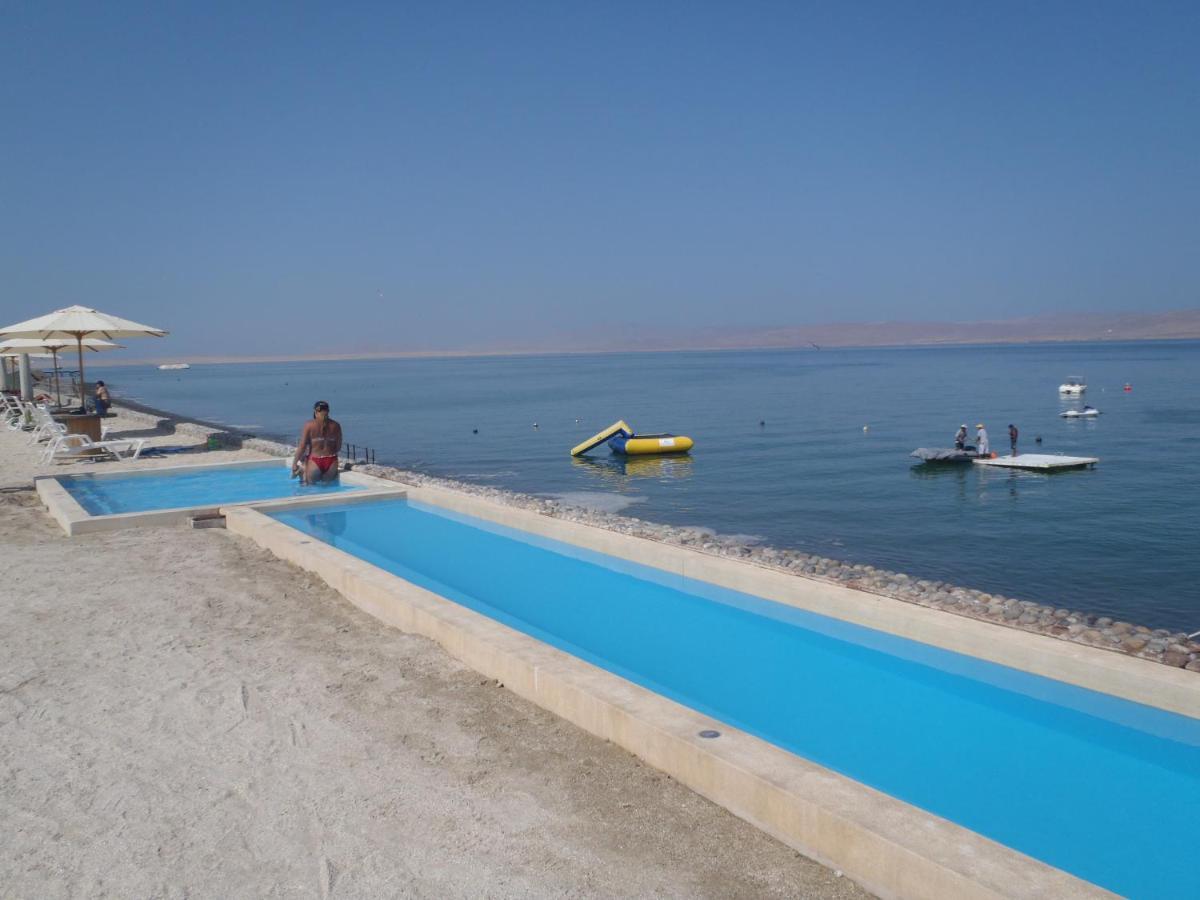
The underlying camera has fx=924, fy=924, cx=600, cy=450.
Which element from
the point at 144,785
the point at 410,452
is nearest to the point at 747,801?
the point at 144,785

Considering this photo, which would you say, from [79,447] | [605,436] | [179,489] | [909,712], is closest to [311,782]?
[909,712]

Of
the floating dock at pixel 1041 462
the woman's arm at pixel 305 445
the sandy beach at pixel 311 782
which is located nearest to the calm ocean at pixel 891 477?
the floating dock at pixel 1041 462

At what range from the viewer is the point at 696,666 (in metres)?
8.10

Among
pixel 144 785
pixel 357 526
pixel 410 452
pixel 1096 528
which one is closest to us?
pixel 144 785

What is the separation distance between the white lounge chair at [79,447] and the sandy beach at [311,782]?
1141 cm

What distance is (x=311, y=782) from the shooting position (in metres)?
4.98

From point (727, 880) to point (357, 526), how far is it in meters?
10.0

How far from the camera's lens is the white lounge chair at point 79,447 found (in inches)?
712

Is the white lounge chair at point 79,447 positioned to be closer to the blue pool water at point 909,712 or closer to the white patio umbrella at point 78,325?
the white patio umbrella at point 78,325

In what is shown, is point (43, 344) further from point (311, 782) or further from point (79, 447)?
point (311, 782)

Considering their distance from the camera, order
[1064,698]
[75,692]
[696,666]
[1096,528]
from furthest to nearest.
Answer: [1096,528] < [696,666] < [1064,698] < [75,692]

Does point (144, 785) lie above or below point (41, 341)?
below

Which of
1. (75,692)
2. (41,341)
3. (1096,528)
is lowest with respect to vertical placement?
(1096,528)

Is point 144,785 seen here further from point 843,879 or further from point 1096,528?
point 1096,528
